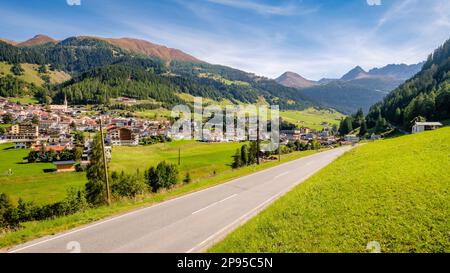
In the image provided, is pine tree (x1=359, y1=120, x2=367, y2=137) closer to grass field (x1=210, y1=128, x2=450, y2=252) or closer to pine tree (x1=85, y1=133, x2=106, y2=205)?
grass field (x1=210, y1=128, x2=450, y2=252)

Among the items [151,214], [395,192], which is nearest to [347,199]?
[395,192]

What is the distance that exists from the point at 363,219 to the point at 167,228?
31.4 feet

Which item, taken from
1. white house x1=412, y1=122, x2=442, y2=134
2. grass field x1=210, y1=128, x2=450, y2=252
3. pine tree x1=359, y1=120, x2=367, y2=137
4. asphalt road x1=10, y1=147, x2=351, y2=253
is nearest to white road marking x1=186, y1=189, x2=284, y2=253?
asphalt road x1=10, y1=147, x2=351, y2=253

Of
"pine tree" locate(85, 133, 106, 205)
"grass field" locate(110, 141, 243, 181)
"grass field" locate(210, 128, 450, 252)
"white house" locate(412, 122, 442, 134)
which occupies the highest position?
"white house" locate(412, 122, 442, 134)

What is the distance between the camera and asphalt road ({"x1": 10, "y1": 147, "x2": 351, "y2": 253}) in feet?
37.9

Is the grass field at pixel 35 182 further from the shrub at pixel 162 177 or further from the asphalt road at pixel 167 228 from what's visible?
the asphalt road at pixel 167 228

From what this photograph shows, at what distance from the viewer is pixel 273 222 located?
13.2 metres

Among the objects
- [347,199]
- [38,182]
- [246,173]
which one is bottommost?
[38,182]

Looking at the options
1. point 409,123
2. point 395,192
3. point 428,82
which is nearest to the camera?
point 395,192

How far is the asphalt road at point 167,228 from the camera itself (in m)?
11.6

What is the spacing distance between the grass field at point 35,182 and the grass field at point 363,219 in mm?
52497

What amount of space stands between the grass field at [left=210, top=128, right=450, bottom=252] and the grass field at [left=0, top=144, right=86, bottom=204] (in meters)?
52.5
